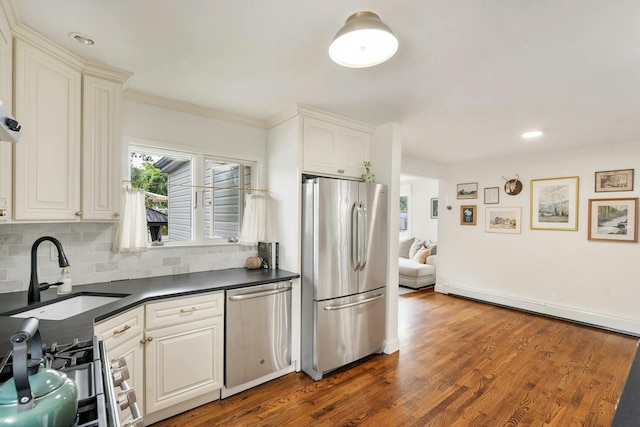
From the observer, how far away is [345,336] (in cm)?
277

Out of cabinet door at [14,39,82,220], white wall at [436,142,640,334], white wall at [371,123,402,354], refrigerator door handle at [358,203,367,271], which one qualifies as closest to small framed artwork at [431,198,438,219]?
white wall at [436,142,640,334]

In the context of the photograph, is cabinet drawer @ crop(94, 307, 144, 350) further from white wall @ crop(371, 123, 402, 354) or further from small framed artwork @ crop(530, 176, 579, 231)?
small framed artwork @ crop(530, 176, 579, 231)

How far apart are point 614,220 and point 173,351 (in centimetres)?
518

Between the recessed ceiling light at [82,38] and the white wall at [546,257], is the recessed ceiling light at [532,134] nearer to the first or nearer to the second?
the white wall at [546,257]

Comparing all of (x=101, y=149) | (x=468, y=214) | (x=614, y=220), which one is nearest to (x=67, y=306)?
(x=101, y=149)

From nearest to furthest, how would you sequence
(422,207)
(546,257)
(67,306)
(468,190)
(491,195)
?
1. (67,306)
2. (546,257)
3. (491,195)
4. (468,190)
5. (422,207)

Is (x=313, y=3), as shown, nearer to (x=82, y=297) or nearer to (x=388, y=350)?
(x=82, y=297)

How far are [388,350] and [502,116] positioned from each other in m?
2.60

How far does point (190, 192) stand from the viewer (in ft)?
9.25

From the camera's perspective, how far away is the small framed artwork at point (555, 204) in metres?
4.18

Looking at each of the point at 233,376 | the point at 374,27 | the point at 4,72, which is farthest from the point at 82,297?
the point at 374,27

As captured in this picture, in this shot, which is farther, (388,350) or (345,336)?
→ (388,350)

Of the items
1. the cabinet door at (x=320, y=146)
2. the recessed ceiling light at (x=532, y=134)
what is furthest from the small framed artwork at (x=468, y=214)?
the cabinet door at (x=320, y=146)

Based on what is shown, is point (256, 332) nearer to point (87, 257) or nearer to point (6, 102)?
point (87, 257)
